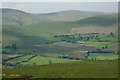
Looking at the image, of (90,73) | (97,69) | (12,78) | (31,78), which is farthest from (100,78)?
(12,78)

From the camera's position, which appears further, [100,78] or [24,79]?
[24,79]

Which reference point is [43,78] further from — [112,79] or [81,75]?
[112,79]

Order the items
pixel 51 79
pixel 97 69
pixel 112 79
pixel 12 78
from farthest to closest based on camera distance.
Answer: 1. pixel 97 69
2. pixel 12 78
3. pixel 51 79
4. pixel 112 79

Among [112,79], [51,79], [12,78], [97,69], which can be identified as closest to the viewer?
[112,79]

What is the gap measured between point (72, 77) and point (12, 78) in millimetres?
15268

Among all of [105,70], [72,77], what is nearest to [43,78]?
[72,77]

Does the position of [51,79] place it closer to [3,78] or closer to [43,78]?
[43,78]

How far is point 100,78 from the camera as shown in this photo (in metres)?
56.3

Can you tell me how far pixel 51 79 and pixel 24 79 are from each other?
270 inches

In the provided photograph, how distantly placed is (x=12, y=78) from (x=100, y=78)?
22.1 m

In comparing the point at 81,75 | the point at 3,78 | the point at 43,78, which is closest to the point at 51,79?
the point at 43,78

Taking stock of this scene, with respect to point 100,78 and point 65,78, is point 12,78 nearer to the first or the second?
point 65,78

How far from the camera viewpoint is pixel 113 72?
205ft

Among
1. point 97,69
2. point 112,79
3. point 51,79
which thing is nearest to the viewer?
point 112,79
